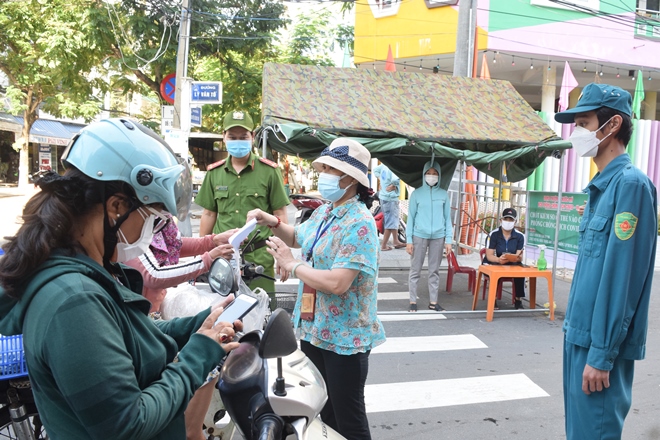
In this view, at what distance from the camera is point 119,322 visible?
140 cm

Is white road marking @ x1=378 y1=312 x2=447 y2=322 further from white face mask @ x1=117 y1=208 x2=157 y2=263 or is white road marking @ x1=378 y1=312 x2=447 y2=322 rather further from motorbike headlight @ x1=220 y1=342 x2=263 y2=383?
white face mask @ x1=117 y1=208 x2=157 y2=263

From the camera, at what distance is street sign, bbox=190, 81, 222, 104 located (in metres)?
11.0

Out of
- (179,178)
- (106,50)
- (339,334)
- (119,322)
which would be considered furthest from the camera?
(106,50)

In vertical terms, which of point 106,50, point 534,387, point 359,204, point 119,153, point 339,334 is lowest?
point 534,387

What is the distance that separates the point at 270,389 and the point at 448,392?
3376 mm

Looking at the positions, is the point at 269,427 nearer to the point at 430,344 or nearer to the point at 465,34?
the point at 430,344

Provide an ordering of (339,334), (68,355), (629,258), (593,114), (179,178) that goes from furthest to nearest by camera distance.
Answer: (339,334)
(593,114)
(629,258)
(179,178)
(68,355)

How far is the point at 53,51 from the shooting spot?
12.9m

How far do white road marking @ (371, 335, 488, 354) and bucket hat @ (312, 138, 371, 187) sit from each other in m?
3.41

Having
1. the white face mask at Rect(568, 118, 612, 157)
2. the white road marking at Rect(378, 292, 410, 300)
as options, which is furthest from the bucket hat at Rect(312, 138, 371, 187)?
the white road marking at Rect(378, 292, 410, 300)

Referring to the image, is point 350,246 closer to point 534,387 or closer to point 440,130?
point 534,387

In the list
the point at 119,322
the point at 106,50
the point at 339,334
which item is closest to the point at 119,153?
the point at 119,322

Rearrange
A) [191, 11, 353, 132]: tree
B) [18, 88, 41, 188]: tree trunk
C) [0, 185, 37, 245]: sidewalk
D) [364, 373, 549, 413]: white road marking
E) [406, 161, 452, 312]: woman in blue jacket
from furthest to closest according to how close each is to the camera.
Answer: [18, 88, 41, 188]: tree trunk → [191, 11, 353, 132]: tree → [0, 185, 37, 245]: sidewalk → [406, 161, 452, 312]: woman in blue jacket → [364, 373, 549, 413]: white road marking

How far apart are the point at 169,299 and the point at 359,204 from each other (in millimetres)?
1108
